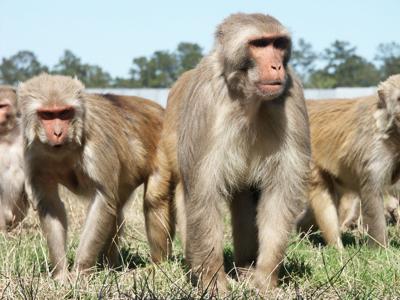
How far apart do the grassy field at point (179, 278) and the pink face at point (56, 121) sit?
0.96 m

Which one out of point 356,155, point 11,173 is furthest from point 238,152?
point 11,173

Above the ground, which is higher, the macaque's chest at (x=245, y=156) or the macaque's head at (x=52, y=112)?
the macaque's head at (x=52, y=112)

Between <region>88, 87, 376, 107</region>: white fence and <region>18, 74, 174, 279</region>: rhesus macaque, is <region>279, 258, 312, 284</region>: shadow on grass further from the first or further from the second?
<region>88, 87, 376, 107</region>: white fence

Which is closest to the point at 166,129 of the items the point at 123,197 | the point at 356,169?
the point at 123,197

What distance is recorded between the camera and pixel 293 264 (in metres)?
6.78

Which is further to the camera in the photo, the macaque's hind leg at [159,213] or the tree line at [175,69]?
the tree line at [175,69]

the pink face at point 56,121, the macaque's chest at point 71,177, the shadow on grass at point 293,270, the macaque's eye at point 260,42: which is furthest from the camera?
the macaque's chest at point 71,177

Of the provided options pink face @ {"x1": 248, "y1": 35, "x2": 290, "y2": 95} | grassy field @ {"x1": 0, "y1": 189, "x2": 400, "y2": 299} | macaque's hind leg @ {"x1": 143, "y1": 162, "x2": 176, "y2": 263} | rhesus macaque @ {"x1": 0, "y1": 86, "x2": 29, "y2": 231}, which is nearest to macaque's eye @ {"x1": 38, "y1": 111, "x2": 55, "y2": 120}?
grassy field @ {"x1": 0, "y1": 189, "x2": 400, "y2": 299}

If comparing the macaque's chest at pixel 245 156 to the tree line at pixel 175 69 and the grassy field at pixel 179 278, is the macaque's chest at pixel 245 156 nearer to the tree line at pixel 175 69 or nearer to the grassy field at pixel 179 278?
the grassy field at pixel 179 278

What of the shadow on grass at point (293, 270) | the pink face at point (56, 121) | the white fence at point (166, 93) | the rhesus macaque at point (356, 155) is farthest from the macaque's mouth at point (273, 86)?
the white fence at point (166, 93)

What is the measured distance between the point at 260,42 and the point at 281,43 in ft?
0.51

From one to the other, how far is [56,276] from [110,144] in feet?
4.12

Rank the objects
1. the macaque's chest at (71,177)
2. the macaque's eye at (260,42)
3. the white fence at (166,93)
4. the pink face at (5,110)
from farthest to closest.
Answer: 1. the white fence at (166,93)
2. the pink face at (5,110)
3. the macaque's chest at (71,177)
4. the macaque's eye at (260,42)

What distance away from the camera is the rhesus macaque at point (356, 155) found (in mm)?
8430
